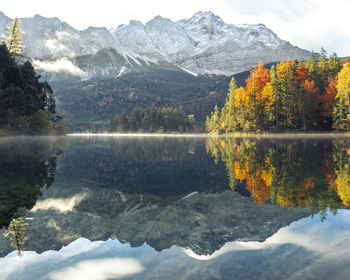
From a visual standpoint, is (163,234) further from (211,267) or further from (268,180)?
(268,180)

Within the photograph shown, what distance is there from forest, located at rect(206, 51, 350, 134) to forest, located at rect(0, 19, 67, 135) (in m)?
54.0

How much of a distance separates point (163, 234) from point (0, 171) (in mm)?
12993

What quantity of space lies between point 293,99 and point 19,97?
6499 centimetres

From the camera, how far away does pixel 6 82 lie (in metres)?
63.4

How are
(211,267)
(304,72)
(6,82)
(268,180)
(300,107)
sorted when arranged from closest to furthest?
1. (211,267)
2. (268,180)
3. (6,82)
4. (300,107)
5. (304,72)

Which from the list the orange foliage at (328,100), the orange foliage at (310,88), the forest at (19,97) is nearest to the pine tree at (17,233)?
the forest at (19,97)

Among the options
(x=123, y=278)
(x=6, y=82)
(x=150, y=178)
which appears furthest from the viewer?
(x=6, y=82)

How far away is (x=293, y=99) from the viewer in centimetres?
7781

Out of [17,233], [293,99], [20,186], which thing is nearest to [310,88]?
[293,99]

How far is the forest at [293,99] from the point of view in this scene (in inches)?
3007

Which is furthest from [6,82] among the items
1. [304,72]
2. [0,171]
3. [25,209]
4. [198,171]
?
[304,72]

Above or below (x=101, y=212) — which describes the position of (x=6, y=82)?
above

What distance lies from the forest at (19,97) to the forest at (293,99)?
5398 cm

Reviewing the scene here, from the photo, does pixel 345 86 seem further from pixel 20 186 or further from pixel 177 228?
pixel 177 228
